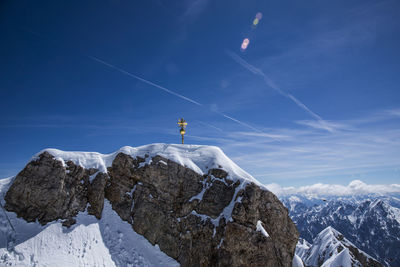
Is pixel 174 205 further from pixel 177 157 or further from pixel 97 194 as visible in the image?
pixel 97 194

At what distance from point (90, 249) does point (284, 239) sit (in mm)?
23234

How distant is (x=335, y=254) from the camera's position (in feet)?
396

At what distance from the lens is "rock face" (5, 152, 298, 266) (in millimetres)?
25344

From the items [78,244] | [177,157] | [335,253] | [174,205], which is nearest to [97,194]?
[78,244]

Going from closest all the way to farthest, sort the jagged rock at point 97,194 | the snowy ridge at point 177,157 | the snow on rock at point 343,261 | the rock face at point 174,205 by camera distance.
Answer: the rock face at point 174,205
the jagged rock at point 97,194
the snowy ridge at point 177,157
the snow on rock at point 343,261

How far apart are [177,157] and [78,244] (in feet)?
53.0

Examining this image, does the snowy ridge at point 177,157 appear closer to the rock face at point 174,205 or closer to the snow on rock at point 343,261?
the rock face at point 174,205

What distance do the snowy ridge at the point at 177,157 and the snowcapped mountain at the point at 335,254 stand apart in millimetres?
97975

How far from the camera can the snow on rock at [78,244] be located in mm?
20984

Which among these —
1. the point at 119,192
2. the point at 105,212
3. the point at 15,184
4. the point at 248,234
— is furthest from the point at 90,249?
the point at 248,234

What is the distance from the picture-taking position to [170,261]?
83.8 feet

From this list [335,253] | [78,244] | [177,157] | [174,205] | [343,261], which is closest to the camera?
[78,244]

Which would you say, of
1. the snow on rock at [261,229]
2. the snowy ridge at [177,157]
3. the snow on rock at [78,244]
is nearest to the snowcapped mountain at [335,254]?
the snow on rock at [261,229]

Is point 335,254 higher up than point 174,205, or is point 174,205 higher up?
point 174,205
